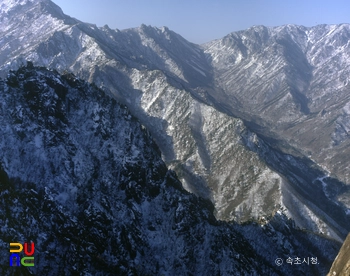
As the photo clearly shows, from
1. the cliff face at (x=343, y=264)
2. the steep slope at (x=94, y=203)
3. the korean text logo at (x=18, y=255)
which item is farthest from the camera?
the steep slope at (x=94, y=203)

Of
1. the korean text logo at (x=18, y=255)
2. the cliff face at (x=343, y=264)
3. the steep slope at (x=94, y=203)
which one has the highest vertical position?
the steep slope at (x=94, y=203)

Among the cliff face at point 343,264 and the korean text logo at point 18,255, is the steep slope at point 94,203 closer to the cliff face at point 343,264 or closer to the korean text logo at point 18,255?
the korean text logo at point 18,255

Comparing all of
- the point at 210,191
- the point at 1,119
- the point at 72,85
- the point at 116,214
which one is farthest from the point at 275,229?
the point at 1,119

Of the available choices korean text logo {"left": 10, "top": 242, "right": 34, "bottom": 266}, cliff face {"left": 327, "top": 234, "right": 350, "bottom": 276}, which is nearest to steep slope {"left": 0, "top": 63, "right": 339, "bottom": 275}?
korean text logo {"left": 10, "top": 242, "right": 34, "bottom": 266}

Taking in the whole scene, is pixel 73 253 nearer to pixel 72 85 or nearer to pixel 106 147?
pixel 106 147

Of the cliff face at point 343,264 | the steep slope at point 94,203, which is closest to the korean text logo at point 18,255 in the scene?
the steep slope at point 94,203

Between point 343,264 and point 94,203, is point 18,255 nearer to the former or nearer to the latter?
point 94,203

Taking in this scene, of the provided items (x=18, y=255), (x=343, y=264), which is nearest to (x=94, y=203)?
(x=18, y=255)
